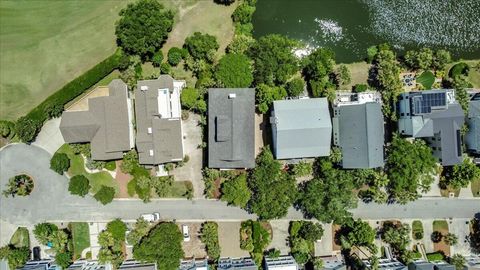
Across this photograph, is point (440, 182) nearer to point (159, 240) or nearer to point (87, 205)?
point (159, 240)

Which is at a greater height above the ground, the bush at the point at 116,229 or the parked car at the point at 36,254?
the bush at the point at 116,229

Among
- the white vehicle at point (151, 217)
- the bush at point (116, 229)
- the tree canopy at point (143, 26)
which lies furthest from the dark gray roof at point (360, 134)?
the bush at point (116, 229)

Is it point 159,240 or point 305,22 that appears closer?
point 159,240

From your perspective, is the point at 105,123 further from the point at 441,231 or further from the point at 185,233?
the point at 441,231

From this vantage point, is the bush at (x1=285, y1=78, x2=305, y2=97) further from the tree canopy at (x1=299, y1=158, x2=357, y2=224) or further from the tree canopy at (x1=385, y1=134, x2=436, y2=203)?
the tree canopy at (x1=385, y1=134, x2=436, y2=203)

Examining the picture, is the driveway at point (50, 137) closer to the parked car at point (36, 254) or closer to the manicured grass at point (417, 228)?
the parked car at point (36, 254)

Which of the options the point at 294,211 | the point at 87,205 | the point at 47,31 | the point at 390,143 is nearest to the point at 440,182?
the point at 390,143

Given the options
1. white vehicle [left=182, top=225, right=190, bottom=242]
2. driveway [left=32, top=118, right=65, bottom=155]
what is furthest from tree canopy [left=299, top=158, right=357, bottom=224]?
driveway [left=32, top=118, right=65, bottom=155]
